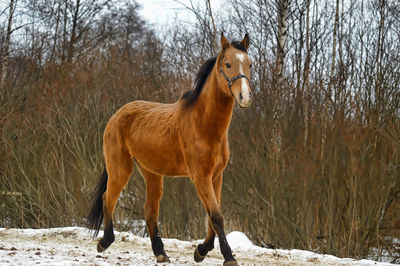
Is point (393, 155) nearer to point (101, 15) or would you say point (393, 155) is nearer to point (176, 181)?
point (176, 181)

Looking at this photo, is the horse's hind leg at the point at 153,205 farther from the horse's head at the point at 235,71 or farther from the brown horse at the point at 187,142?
the horse's head at the point at 235,71

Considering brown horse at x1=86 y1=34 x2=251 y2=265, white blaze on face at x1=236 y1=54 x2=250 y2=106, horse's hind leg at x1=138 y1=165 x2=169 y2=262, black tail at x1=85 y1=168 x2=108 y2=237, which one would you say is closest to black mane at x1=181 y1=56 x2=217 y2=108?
brown horse at x1=86 y1=34 x2=251 y2=265

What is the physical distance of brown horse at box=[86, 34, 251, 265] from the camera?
16.9 feet

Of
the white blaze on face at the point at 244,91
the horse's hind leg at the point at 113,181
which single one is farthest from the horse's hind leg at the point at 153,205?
the white blaze on face at the point at 244,91

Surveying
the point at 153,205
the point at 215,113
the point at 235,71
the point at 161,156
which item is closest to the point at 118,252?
the point at 153,205

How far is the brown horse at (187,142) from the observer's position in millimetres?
5141

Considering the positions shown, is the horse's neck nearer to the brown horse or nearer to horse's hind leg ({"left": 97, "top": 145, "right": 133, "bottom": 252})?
the brown horse

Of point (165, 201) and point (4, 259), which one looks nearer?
point (4, 259)

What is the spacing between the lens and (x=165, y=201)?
33.1ft

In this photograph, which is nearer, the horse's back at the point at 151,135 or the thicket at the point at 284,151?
the horse's back at the point at 151,135

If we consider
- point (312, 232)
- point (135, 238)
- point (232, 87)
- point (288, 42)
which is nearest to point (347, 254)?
point (312, 232)

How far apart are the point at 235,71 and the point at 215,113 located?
0.62 m

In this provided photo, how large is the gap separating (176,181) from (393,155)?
429cm

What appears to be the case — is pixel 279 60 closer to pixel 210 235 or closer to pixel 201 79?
pixel 201 79
